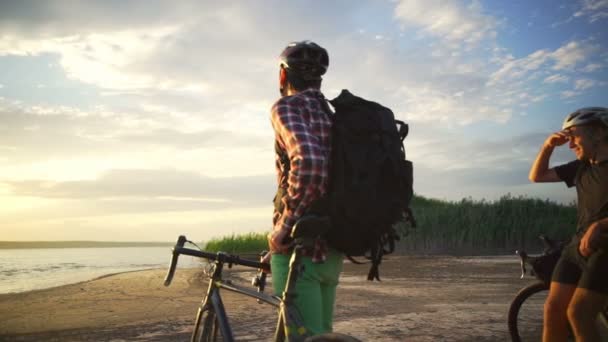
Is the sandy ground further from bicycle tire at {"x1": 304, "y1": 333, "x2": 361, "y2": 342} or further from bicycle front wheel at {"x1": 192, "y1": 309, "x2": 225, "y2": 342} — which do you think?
bicycle tire at {"x1": 304, "y1": 333, "x2": 361, "y2": 342}

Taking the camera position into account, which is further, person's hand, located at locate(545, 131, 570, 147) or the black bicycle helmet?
person's hand, located at locate(545, 131, 570, 147)

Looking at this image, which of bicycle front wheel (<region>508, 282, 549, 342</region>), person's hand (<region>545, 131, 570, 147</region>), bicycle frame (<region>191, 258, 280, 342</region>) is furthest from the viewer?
bicycle front wheel (<region>508, 282, 549, 342</region>)

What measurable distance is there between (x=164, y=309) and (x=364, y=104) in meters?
6.66

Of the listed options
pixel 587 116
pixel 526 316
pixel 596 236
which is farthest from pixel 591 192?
pixel 526 316

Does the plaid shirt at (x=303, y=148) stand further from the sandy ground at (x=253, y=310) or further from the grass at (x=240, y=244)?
the grass at (x=240, y=244)

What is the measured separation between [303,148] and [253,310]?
584 cm

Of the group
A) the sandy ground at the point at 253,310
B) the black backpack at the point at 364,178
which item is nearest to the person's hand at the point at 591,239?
the black backpack at the point at 364,178

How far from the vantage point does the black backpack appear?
2.41m

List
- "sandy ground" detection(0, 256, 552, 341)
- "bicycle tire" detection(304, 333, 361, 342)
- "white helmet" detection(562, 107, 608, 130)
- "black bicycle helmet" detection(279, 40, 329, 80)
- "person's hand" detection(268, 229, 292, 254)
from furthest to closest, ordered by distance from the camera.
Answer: "sandy ground" detection(0, 256, 552, 341) < "white helmet" detection(562, 107, 608, 130) < "black bicycle helmet" detection(279, 40, 329, 80) < "person's hand" detection(268, 229, 292, 254) < "bicycle tire" detection(304, 333, 361, 342)

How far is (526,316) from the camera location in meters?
5.46

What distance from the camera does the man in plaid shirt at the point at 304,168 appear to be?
2391 mm

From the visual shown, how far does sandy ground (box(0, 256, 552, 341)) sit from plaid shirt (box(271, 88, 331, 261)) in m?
3.54

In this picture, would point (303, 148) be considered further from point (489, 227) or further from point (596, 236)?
point (489, 227)

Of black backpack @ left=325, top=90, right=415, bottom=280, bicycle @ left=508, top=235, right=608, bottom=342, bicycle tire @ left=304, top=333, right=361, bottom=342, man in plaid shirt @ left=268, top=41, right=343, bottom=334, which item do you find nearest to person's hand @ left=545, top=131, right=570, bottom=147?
bicycle @ left=508, top=235, right=608, bottom=342
